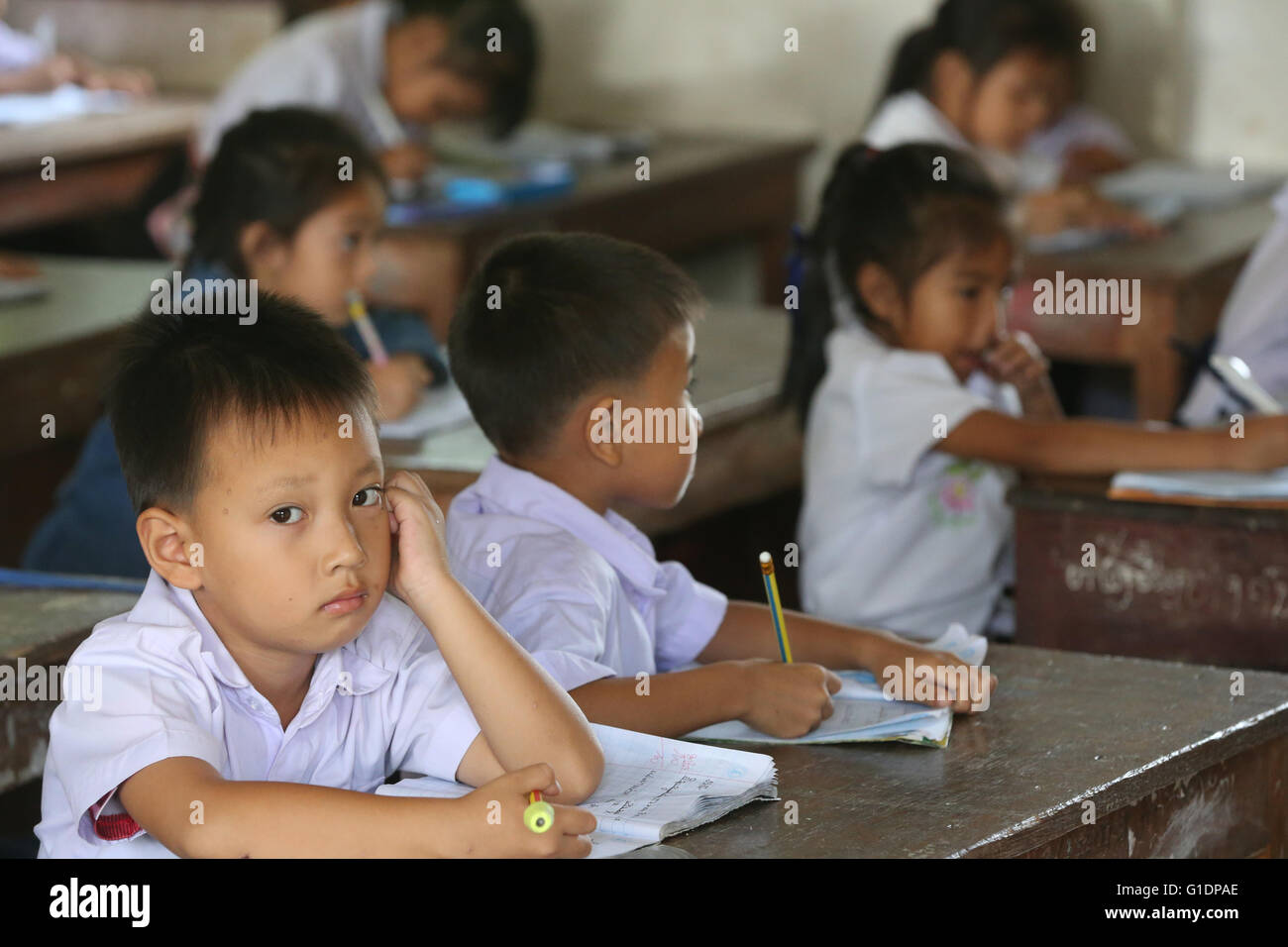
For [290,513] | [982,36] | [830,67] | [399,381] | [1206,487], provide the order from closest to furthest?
[290,513]
[1206,487]
[399,381]
[982,36]
[830,67]

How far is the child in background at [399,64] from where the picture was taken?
3.98 m

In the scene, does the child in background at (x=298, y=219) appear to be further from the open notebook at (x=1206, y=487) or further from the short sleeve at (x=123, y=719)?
the short sleeve at (x=123, y=719)

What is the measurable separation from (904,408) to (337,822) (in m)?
1.20

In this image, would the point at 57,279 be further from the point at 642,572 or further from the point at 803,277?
the point at 642,572

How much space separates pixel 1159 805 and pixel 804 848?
13.9 inches

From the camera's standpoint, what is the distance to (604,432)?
1.67 metres

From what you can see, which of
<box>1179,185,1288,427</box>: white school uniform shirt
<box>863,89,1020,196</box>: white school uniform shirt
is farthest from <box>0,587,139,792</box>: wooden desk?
<box>863,89,1020,196</box>: white school uniform shirt

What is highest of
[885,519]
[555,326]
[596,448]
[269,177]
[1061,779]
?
[269,177]

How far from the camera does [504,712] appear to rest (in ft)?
4.17

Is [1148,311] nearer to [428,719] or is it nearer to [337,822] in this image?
[428,719]

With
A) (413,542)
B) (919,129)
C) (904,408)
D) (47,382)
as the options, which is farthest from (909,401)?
(919,129)

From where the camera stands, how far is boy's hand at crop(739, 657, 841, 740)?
1.46 m

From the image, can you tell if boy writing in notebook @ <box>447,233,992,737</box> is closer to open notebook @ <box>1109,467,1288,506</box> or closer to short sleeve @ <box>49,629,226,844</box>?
short sleeve @ <box>49,629,226,844</box>
